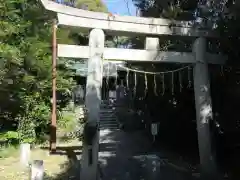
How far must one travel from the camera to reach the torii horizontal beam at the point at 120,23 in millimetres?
7711

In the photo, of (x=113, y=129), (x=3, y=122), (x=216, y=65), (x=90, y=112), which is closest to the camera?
(x=90, y=112)

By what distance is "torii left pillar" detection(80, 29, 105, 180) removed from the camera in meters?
7.48

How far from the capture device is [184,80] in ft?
32.6

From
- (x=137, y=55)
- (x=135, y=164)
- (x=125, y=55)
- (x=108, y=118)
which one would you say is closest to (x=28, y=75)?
(x=125, y=55)

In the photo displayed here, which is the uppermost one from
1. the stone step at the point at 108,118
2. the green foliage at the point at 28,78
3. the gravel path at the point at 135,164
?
the green foliage at the point at 28,78

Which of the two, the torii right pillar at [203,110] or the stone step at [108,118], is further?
the stone step at [108,118]

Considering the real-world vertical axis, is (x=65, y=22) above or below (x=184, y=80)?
above

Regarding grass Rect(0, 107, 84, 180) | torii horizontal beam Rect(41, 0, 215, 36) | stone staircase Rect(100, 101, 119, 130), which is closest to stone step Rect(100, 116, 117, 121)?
stone staircase Rect(100, 101, 119, 130)

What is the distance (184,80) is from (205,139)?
95.2 inches

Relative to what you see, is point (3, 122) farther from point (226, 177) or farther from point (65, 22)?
point (226, 177)

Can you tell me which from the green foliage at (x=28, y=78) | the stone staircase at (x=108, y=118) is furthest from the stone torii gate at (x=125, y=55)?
the stone staircase at (x=108, y=118)

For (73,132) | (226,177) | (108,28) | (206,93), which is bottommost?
(226,177)

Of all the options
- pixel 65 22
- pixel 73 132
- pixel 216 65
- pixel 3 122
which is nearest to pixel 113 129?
pixel 73 132

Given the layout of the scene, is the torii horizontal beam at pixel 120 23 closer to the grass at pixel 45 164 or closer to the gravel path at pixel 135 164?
the gravel path at pixel 135 164
